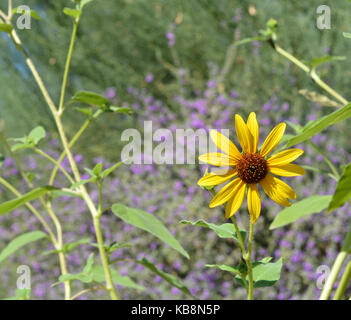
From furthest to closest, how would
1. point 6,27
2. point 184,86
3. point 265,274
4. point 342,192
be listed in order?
point 184,86 → point 6,27 → point 265,274 → point 342,192

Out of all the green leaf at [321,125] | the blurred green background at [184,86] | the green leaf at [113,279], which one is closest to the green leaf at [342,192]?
the green leaf at [321,125]

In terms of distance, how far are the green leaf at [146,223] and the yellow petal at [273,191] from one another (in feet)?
0.29

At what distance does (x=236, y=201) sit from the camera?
24cm

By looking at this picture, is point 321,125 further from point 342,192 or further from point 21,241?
point 21,241

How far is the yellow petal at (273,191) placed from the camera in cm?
23

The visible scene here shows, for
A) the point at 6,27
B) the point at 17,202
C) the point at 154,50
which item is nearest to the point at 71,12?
the point at 6,27

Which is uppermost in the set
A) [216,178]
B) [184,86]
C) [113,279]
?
[184,86]

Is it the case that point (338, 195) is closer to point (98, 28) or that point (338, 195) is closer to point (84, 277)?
point (84, 277)

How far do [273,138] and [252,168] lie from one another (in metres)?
0.02

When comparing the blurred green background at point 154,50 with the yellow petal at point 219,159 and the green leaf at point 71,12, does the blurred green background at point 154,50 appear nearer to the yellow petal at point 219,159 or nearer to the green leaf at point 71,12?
the green leaf at point 71,12

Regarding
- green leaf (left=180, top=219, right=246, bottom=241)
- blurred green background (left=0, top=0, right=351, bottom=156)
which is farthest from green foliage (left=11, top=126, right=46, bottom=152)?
blurred green background (left=0, top=0, right=351, bottom=156)

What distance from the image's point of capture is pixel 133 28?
6.89 feet

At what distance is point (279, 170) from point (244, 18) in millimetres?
1664

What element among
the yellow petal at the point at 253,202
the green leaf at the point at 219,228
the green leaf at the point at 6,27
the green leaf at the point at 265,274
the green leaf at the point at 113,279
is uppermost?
the green leaf at the point at 6,27
